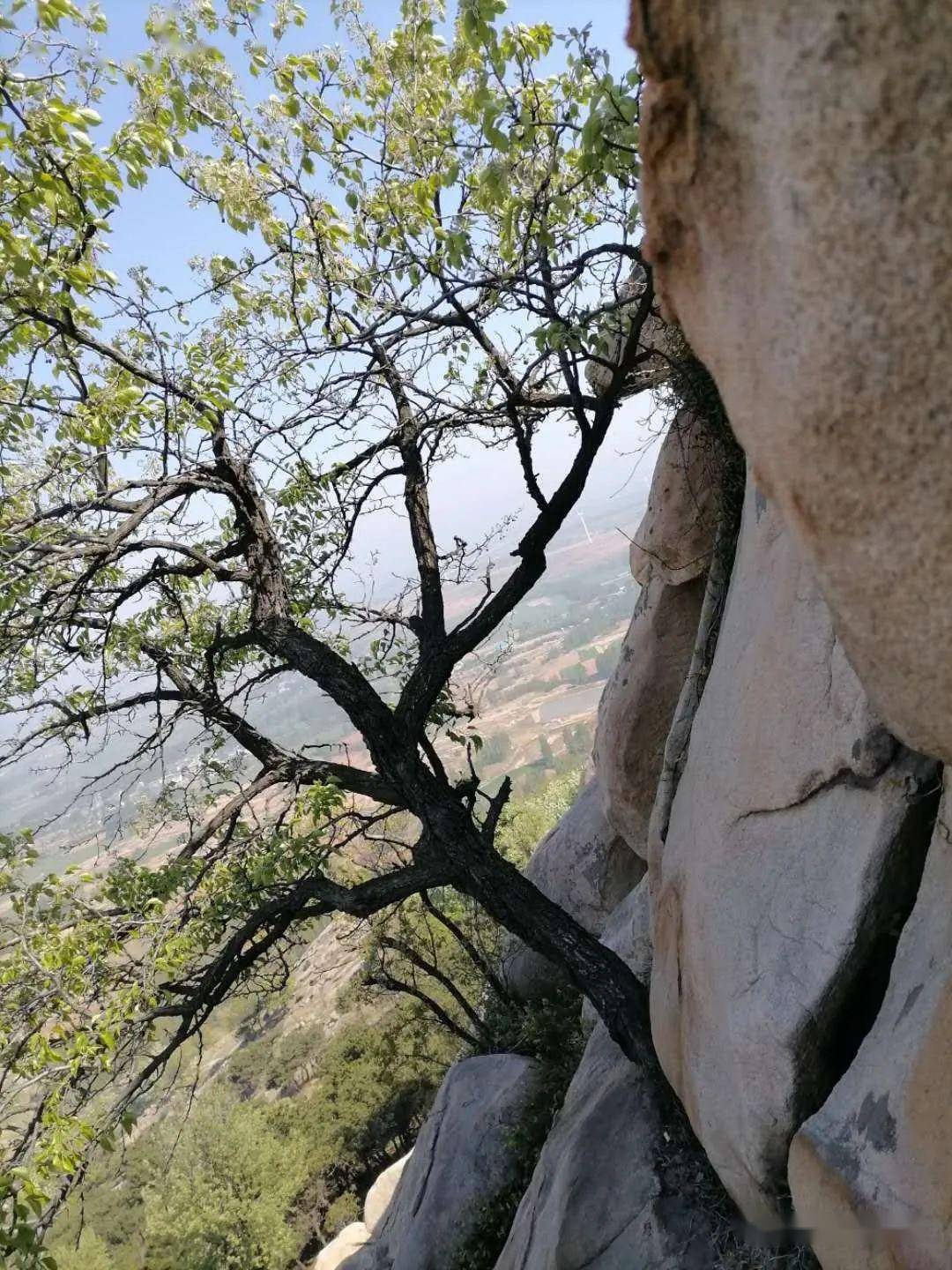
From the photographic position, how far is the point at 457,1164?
9195mm

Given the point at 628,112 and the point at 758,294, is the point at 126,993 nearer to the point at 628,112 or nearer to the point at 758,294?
the point at 758,294

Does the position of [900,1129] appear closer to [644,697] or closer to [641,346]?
[644,697]

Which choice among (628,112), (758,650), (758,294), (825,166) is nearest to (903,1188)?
(758,650)

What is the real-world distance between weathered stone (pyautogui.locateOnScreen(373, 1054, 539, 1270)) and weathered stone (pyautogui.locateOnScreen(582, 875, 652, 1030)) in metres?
1.45

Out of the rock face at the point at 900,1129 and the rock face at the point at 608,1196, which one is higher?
the rock face at the point at 900,1129

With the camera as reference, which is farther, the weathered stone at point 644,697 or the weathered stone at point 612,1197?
the weathered stone at point 644,697

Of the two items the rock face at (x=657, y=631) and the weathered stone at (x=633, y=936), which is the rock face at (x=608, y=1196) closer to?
the weathered stone at (x=633, y=936)

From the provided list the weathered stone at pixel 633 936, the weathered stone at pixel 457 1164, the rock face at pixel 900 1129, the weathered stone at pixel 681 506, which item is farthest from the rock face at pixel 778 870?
the weathered stone at pixel 457 1164

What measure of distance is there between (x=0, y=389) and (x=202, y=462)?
149cm

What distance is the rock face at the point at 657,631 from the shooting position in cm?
734

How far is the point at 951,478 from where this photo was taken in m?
1.84

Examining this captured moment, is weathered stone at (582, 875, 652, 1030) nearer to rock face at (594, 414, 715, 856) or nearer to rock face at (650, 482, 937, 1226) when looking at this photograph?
rock face at (594, 414, 715, 856)

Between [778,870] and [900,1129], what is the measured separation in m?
1.37

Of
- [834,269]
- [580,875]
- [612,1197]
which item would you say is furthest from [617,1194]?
[834,269]
